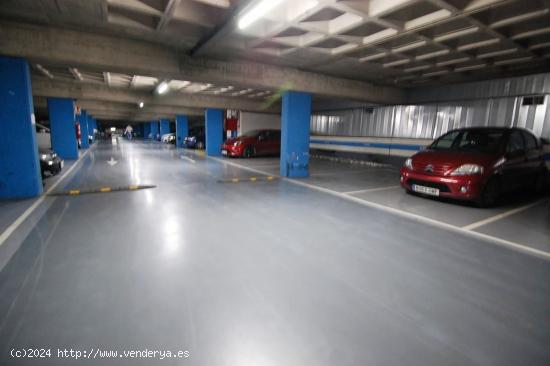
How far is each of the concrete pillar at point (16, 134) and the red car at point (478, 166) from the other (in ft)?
25.0

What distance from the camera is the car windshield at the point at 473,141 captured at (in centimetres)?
530

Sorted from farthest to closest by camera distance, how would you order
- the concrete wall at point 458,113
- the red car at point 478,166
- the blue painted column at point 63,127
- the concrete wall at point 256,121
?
the concrete wall at point 256,121, the blue painted column at point 63,127, the concrete wall at point 458,113, the red car at point 478,166

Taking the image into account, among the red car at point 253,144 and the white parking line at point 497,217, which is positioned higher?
the red car at point 253,144

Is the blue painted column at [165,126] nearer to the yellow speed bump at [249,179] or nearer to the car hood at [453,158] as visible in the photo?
the yellow speed bump at [249,179]

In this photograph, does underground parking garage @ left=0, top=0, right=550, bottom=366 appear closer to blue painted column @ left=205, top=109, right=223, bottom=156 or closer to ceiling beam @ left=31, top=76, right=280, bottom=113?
ceiling beam @ left=31, top=76, right=280, bottom=113

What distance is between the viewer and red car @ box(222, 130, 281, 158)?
42.9 feet

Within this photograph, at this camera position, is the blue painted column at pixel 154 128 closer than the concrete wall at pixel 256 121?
No

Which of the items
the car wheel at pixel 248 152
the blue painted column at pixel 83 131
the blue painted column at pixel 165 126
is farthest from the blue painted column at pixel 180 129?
the blue painted column at pixel 165 126

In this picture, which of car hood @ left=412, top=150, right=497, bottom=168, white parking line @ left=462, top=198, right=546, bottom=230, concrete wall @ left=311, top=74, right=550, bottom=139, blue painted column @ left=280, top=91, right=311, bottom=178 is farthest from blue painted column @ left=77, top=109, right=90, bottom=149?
white parking line @ left=462, top=198, right=546, bottom=230

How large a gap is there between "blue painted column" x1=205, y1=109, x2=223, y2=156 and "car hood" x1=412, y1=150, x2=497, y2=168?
1121 centimetres

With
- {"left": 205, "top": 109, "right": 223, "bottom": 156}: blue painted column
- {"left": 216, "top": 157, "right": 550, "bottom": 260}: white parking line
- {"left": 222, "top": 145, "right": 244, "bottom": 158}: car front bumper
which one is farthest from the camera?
{"left": 205, "top": 109, "right": 223, "bottom": 156}: blue painted column

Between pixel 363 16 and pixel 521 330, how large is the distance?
14.7 ft

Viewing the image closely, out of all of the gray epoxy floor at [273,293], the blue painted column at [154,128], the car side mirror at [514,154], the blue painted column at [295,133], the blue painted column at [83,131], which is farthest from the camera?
the blue painted column at [154,128]

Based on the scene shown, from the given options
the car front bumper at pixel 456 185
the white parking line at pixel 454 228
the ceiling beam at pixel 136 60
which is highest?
the ceiling beam at pixel 136 60
